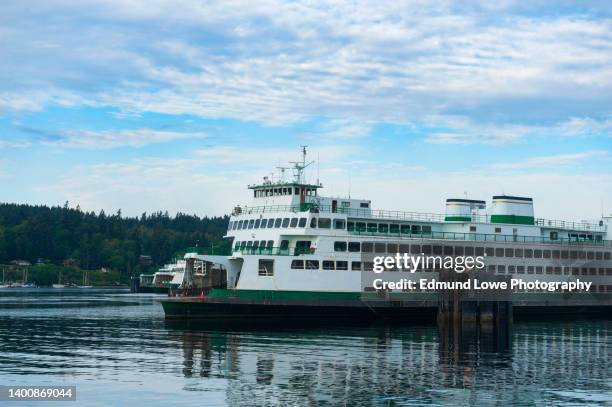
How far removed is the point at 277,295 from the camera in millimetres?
57594

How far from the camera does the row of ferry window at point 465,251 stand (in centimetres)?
6170

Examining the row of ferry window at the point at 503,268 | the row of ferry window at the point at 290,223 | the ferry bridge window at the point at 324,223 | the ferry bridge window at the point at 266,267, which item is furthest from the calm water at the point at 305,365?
the row of ferry window at the point at 290,223

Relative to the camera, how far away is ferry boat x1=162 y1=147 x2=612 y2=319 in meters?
58.1

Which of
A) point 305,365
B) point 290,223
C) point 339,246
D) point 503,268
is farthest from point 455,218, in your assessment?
point 305,365

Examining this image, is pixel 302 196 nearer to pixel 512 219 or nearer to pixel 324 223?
pixel 324 223

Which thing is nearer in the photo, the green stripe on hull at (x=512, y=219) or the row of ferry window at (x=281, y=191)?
the row of ferry window at (x=281, y=191)

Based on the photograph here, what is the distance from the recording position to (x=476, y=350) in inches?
1751

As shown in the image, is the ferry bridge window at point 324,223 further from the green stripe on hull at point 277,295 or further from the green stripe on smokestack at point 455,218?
the green stripe on smokestack at point 455,218

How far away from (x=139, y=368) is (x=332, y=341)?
13920 millimetres

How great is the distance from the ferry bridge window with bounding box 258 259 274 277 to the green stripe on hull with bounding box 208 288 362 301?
4.34ft

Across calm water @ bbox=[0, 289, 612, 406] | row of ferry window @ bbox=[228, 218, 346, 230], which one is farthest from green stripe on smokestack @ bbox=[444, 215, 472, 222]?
calm water @ bbox=[0, 289, 612, 406]

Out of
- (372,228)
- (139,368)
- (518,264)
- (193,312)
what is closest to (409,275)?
(372,228)

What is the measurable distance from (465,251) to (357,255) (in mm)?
9930

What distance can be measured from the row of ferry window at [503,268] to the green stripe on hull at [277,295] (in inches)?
69.4
